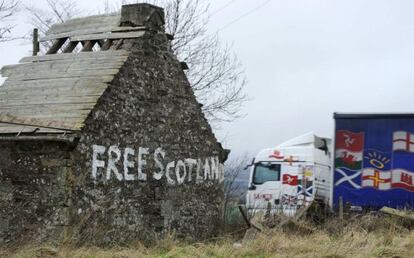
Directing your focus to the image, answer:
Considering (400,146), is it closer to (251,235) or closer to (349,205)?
(349,205)

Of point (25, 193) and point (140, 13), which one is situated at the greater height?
point (140, 13)

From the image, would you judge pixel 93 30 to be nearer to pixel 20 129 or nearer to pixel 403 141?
pixel 20 129

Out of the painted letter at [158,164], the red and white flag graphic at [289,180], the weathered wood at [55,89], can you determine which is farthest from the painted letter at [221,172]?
the red and white flag graphic at [289,180]

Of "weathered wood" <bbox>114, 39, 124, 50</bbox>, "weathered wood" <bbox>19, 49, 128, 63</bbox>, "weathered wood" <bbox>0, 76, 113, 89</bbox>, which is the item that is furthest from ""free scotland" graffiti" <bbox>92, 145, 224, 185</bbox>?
"weathered wood" <bbox>114, 39, 124, 50</bbox>

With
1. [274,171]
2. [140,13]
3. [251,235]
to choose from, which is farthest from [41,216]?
[274,171]

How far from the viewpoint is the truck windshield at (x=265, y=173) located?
22875 millimetres

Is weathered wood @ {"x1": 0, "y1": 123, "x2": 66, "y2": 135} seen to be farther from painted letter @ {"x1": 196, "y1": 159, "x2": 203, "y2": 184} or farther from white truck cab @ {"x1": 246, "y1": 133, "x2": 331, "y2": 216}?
white truck cab @ {"x1": 246, "y1": 133, "x2": 331, "y2": 216}

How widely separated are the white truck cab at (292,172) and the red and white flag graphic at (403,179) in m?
5.50

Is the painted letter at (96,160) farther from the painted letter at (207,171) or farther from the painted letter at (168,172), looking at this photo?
the painted letter at (207,171)

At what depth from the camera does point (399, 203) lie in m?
16.3

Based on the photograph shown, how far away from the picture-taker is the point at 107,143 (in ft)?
42.0

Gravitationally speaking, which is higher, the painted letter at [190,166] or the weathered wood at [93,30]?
the weathered wood at [93,30]

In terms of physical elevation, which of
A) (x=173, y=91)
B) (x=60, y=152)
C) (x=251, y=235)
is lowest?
(x=251, y=235)

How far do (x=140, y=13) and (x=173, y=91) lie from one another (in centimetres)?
191
